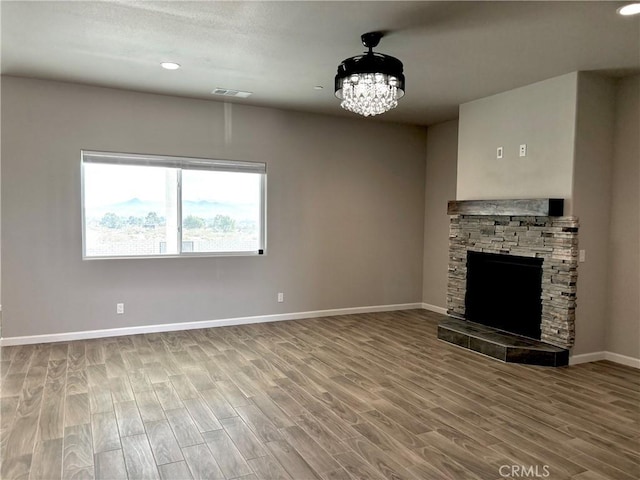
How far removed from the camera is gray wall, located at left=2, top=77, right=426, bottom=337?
4.59m

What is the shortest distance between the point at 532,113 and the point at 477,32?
5.25 ft

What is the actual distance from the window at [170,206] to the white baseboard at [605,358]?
146 inches

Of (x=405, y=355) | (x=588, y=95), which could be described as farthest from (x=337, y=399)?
(x=588, y=95)

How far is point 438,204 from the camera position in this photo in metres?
6.57

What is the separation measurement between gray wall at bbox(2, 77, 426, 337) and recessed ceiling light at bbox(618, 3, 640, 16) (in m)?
3.67

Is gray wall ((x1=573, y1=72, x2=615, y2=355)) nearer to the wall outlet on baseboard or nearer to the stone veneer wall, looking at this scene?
the stone veneer wall

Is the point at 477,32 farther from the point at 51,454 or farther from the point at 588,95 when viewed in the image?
the point at 51,454

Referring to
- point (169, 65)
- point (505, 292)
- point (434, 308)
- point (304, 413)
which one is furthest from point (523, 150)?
point (169, 65)

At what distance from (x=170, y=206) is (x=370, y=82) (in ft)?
10.2

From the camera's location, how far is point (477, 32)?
10.7 ft

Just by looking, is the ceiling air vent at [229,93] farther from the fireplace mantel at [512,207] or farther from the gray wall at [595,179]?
the gray wall at [595,179]

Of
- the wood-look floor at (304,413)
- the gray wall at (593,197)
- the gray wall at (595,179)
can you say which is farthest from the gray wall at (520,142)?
the wood-look floor at (304,413)

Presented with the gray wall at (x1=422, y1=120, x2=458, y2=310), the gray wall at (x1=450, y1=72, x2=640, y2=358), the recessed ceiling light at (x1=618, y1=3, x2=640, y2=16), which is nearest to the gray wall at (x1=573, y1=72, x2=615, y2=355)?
the gray wall at (x1=450, y1=72, x2=640, y2=358)

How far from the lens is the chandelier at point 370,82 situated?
306 centimetres
